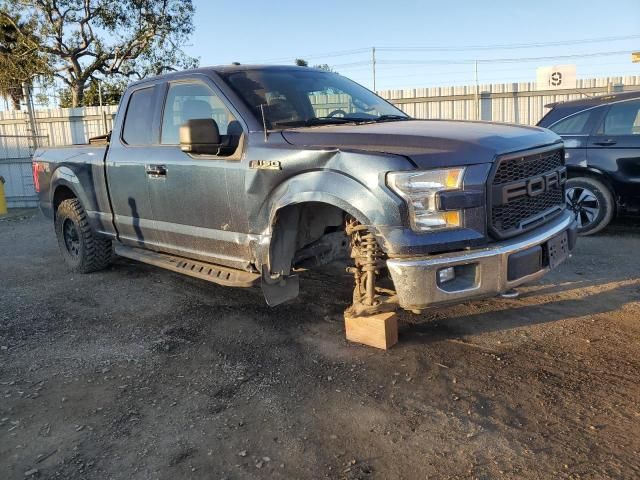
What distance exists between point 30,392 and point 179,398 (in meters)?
1.00

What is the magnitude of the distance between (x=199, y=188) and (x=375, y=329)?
1.77m

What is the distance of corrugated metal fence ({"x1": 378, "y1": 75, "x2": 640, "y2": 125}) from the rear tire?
30.5 ft

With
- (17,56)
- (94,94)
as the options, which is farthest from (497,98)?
(17,56)

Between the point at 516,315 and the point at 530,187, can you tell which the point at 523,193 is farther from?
the point at 516,315

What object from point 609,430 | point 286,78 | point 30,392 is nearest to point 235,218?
point 286,78

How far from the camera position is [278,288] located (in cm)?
405

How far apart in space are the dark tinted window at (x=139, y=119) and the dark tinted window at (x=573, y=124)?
527cm

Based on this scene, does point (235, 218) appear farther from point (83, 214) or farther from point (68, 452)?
point (83, 214)

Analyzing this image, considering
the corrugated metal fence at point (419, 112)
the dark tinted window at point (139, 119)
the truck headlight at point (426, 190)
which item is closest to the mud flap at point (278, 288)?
the truck headlight at point (426, 190)

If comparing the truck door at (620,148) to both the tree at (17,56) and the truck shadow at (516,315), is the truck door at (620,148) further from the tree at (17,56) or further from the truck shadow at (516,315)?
the tree at (17,56)

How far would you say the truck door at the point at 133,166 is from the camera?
4941 millimetres

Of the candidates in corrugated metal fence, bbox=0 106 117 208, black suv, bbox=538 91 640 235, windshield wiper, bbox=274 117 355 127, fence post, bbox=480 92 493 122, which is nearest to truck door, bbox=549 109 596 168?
black suv, bbox=538 91 640 235

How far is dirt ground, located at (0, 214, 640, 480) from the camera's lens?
8.61 ft

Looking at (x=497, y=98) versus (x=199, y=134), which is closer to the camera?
(x=199, y=134)
